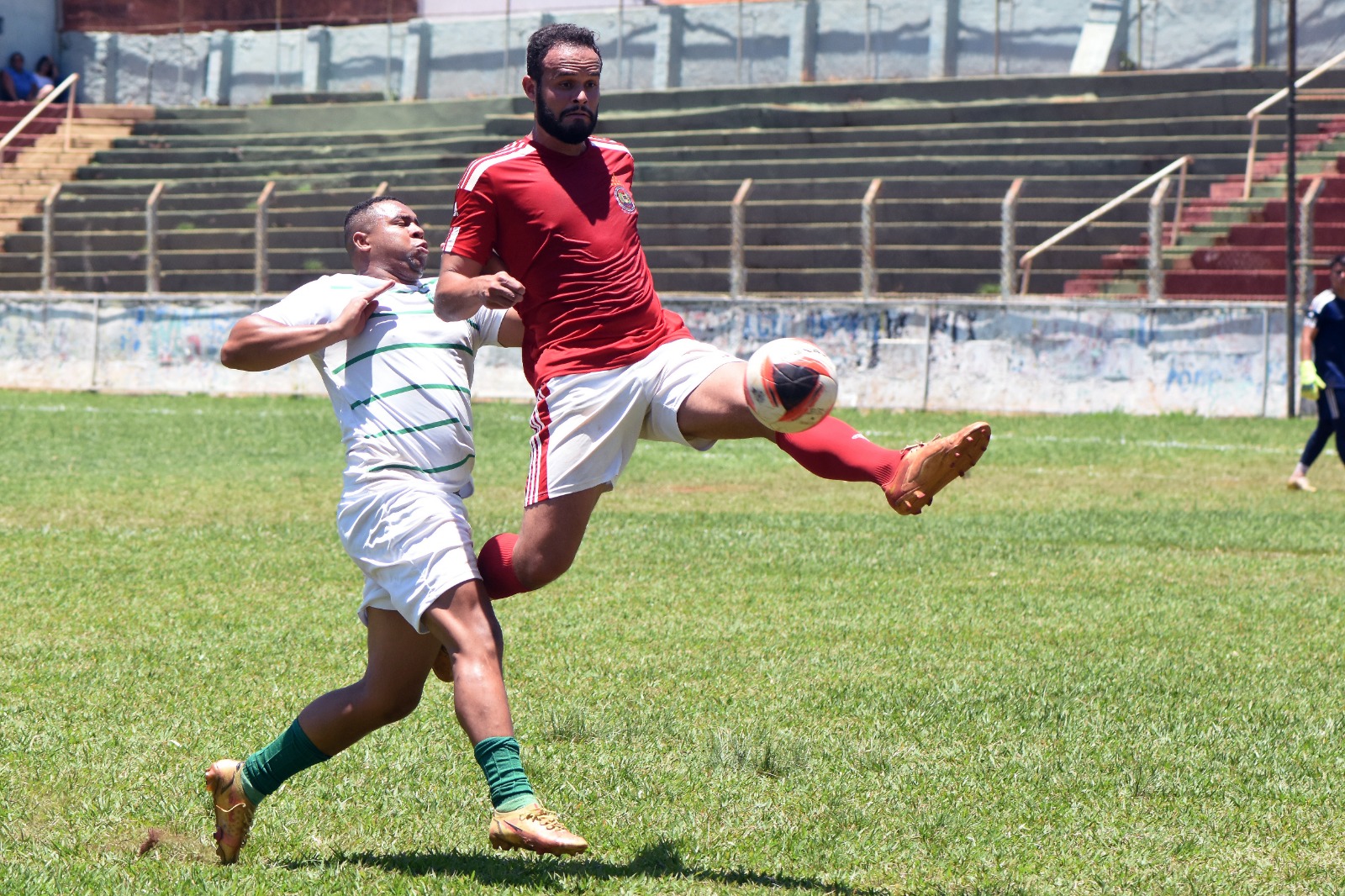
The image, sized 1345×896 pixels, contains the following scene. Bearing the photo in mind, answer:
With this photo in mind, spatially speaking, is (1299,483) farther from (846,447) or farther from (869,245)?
(846,447)

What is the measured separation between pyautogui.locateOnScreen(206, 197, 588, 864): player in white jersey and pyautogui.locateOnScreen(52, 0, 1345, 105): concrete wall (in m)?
25.5

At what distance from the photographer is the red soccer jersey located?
4699mm

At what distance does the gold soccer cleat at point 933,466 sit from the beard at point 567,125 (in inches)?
54.9

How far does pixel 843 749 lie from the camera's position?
5309 mm

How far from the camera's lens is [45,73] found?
37406 millimetres

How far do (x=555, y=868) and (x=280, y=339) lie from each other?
5.27 ft

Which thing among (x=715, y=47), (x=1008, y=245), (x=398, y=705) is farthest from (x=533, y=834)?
(x=715, y=47)

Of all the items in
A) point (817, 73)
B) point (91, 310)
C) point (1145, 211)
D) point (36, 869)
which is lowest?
point (36, 869)

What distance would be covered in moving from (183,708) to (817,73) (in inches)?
1073

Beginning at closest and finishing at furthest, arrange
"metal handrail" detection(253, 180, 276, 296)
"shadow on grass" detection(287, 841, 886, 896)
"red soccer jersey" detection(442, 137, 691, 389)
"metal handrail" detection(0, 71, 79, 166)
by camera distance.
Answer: "shadow on grass" detection(287, 841, 886, 896) < "red soccer jersey" detection(442, 137, 691, 389) < "metal handrail" detection(253, 180, 276, 296) < "metal handrail" detection(0, 71, 79, 166)

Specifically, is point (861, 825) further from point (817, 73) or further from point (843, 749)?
point (817, 73)

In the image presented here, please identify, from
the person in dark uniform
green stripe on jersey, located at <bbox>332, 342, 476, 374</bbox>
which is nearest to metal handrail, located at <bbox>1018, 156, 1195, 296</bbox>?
the person in dark uniform

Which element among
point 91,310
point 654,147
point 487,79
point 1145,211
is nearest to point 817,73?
point 654,147

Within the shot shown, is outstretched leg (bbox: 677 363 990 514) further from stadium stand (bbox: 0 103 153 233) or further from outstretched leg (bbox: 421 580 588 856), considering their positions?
stadium stand (bbox: 0 103 153 233)
